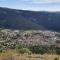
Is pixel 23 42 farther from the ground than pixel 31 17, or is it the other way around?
pixel 31 17

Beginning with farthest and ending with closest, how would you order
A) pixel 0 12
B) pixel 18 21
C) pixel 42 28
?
pixel 0 12
pixel 18 21
pixel 42 28

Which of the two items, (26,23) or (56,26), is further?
(26,23)

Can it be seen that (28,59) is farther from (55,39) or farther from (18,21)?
(18,21)

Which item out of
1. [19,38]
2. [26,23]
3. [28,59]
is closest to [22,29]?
[26,23]

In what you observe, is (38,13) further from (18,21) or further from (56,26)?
(56,26)

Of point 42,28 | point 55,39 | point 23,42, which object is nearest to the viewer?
point 23,42

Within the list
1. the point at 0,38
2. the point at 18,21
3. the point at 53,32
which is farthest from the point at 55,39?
the point at 18,21
